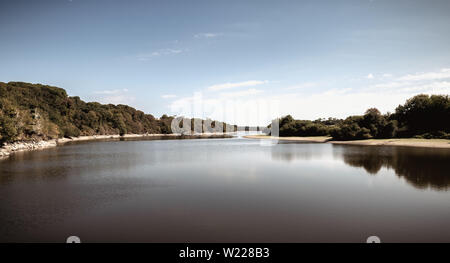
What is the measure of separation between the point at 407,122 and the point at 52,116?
121 meters

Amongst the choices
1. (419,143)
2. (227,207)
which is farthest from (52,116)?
(419,143)

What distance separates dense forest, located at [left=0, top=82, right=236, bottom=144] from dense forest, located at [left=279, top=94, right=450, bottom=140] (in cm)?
8095

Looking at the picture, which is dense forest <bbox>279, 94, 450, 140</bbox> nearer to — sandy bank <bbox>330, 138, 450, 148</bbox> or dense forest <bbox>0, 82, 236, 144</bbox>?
sandy bank <bbox>330, 138, 450, 148</bbox>

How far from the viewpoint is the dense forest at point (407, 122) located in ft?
198

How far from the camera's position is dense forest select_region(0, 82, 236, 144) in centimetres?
5309

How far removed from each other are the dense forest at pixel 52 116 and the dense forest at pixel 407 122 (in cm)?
8095

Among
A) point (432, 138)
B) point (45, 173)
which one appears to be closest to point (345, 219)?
point (45, 173)

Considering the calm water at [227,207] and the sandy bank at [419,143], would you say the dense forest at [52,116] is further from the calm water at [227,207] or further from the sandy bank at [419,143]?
the sandy bank at [419,143]

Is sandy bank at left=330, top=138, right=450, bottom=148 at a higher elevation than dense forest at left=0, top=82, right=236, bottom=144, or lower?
lower

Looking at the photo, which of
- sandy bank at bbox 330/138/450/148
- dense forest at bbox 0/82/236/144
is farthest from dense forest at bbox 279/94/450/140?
dense forest at bbox 0/82/236/144

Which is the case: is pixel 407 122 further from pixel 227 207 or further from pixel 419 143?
pixel 227 207

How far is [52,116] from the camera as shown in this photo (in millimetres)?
99625

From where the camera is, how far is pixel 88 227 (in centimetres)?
1056

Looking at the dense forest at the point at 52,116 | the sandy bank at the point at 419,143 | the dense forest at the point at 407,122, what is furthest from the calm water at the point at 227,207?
the dense forest at the point at 407,122
